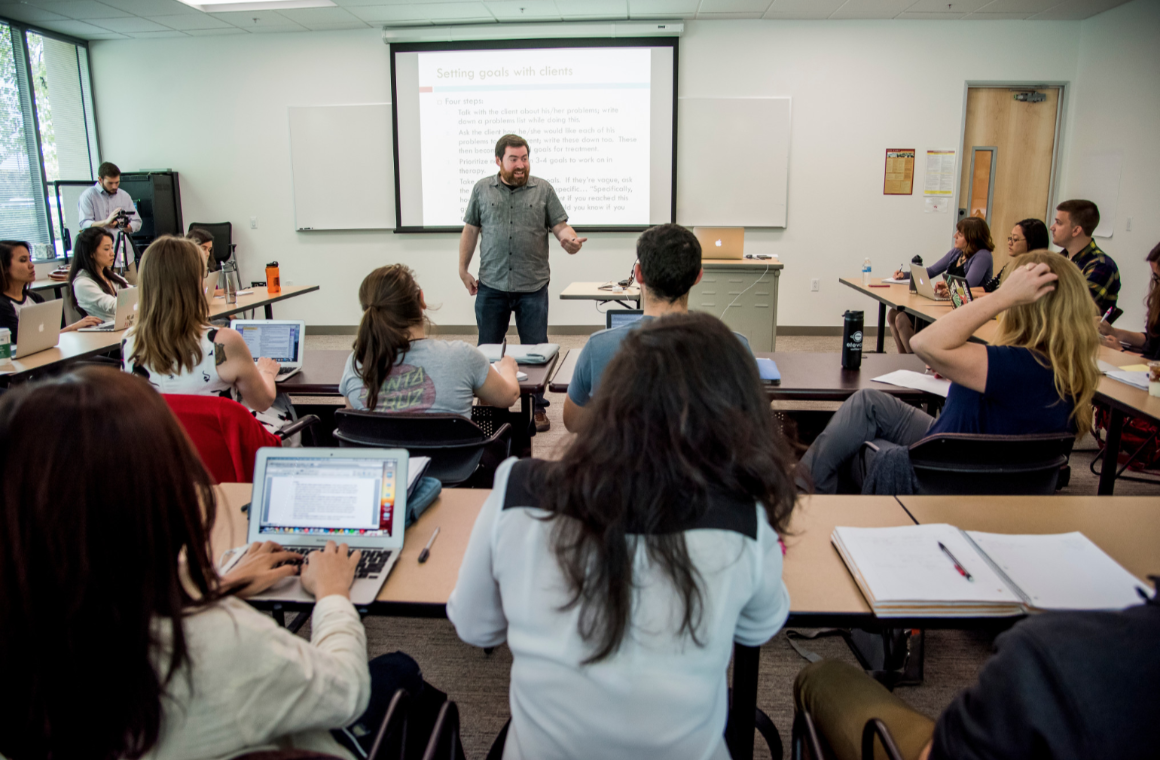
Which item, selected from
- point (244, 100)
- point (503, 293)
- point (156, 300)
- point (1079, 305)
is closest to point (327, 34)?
point (244, 100)

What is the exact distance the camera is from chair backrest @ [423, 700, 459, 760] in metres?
1.05

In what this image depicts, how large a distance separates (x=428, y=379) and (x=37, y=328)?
7.74ft

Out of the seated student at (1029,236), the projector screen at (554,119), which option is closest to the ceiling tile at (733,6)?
the projector screen at (554,119)

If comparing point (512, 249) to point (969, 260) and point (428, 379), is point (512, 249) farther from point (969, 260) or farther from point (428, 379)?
point (969, 260)

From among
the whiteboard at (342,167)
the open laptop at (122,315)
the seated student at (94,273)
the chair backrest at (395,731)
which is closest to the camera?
the chair backrest at (395,731)

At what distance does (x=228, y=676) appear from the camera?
32.6 inches

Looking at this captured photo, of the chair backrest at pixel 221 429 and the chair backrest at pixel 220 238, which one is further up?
the chair backrest at pixel 220 238

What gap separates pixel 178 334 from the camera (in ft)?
7.52

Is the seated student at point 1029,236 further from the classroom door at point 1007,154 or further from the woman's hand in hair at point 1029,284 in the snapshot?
the woman's hand in hair at point 1029,284

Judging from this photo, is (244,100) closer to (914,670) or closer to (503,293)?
(503,293)

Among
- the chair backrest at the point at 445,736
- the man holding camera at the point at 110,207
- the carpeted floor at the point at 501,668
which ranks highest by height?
the man holding camera at the point at 110,207

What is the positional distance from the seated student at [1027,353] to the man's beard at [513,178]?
9.55 feet

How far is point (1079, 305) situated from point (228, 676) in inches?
83.3

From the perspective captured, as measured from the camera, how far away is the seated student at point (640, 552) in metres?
0.86
